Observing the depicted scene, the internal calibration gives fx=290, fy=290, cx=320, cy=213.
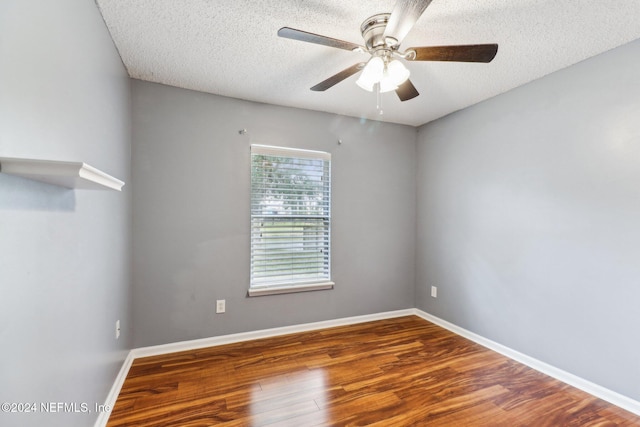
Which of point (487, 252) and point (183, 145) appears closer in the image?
point (183, 145)

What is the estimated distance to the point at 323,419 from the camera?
1.79m

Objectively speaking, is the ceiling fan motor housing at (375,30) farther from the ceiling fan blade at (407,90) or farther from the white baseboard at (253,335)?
the white baseboard at (253,335)

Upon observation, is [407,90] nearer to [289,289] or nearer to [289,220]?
[289,220]

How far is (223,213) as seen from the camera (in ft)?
9.28

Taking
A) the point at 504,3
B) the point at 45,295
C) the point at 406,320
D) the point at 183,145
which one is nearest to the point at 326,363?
the point at 406,320

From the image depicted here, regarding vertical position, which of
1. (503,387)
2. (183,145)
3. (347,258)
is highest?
(183,145)

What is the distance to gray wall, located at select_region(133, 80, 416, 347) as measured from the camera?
257 cm

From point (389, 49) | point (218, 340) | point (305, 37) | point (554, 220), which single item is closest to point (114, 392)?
point (218, 340)

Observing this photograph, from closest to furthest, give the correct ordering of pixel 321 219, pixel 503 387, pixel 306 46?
pixel 306 46, pixel 503 387, pixel 321 219

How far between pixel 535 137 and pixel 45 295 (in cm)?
330

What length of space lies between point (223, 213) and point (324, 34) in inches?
70.3

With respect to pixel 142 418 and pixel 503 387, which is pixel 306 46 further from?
pixel 503 387

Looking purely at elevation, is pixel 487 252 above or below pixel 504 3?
below

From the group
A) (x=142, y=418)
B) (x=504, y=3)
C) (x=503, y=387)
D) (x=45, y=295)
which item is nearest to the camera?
(x=45, y=295)
